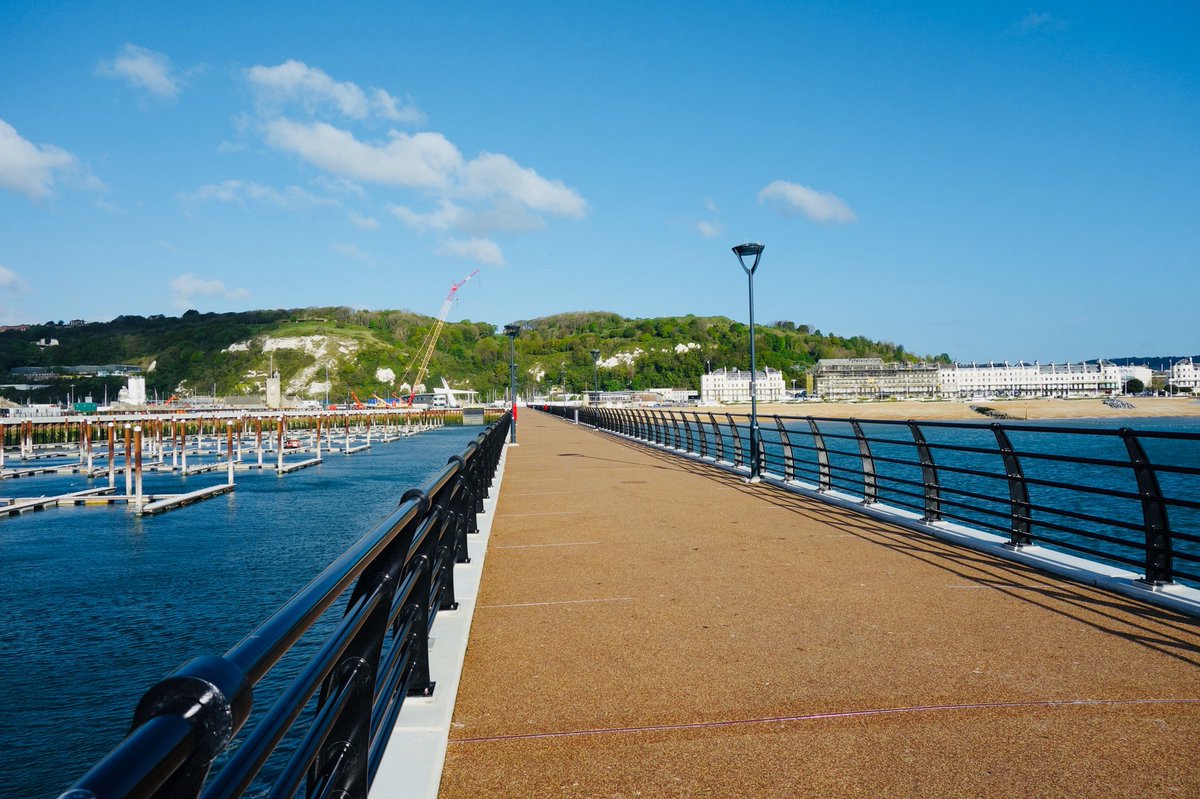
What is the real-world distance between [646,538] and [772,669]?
191 inches

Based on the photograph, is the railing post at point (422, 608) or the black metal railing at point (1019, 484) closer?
the railing post at point (422, 608)

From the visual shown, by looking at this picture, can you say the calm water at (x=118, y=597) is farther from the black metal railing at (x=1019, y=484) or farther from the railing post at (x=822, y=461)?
the railing post at (x=822, y=461)

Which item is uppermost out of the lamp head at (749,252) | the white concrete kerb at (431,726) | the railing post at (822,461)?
the lamp head at (749,252)

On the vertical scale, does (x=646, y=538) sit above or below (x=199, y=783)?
below

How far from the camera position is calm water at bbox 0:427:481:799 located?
26.6 ft

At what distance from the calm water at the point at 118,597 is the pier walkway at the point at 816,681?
13.6ft

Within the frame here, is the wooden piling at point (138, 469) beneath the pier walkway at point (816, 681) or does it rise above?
beneath

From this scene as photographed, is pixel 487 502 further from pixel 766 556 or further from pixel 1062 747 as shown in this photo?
pixel 1062 747

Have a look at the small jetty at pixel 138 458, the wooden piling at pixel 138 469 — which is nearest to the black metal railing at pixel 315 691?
the wooden piling at pixel 138 469

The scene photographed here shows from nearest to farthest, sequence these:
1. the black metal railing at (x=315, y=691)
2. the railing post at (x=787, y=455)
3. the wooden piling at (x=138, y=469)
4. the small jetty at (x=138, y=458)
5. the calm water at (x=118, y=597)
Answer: the black metal railing at (x=315, y=691), the calm water at (x=118, y=597), the railing post at (x=787, y=455), the wooden piling at (x=138, y=469), the small jetty at (x=138, y=458)

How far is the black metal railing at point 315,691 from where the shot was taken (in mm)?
1049

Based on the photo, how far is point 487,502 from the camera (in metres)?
13.2

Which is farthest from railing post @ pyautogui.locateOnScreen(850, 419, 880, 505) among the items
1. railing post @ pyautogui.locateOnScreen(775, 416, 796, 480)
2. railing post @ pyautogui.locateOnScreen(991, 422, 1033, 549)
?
railing post @ pyautogui.locateOnScreen(775, 416, 796, 480)

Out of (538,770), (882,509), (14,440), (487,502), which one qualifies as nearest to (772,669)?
(538,770)
